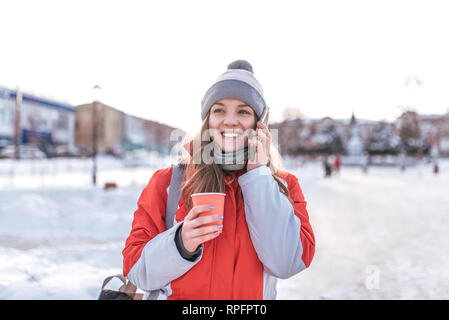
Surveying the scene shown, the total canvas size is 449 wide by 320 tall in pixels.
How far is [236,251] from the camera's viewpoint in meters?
1.29

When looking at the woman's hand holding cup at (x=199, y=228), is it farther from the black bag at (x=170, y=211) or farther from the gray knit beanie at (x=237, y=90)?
the gray knit beanie at (x=237, y=90)

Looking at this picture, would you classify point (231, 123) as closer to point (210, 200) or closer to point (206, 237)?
point (210, 200)

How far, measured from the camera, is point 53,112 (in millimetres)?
44875

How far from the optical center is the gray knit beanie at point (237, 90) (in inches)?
56.7

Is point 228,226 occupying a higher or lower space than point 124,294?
higher

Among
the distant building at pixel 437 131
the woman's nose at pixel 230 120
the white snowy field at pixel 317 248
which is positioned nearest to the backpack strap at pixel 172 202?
the woman's nose at pixel 230 120

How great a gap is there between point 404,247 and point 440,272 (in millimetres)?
1114

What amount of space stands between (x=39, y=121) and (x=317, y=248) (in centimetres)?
4627

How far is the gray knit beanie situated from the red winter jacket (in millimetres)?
348

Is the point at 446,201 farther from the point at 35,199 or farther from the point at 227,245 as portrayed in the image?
the point at 35,199

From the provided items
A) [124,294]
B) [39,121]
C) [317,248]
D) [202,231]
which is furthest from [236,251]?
[39,121]

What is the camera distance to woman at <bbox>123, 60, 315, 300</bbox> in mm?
1227
